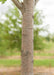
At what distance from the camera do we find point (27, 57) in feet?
7.95

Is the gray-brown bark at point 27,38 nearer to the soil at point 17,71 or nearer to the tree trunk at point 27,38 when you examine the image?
the tree trunk at point 27,38

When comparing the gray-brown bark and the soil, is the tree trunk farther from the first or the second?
the soil

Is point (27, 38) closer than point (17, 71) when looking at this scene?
Yes

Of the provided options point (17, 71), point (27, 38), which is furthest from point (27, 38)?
point (17, 71)

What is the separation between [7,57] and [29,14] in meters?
8.10

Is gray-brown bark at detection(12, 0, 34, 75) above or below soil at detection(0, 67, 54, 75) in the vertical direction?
above

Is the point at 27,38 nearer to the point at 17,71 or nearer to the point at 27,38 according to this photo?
the point at 27,38

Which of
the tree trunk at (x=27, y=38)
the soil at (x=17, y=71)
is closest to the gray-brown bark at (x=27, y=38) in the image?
the tree trunk at (x=27, y=38)

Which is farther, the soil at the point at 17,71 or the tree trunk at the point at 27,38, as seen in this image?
the soil at the point at 17,71

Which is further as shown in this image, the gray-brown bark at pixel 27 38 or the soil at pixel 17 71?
the soil at pixel 17 71

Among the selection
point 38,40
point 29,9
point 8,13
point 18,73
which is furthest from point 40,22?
point 29,9

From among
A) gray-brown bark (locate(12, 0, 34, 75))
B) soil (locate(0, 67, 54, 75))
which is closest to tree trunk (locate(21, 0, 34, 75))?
gray-brown bark (locate(12, 0, 34, 75))

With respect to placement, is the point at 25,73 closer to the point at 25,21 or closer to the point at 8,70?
the point at 25,21

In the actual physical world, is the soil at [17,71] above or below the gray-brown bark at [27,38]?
below
